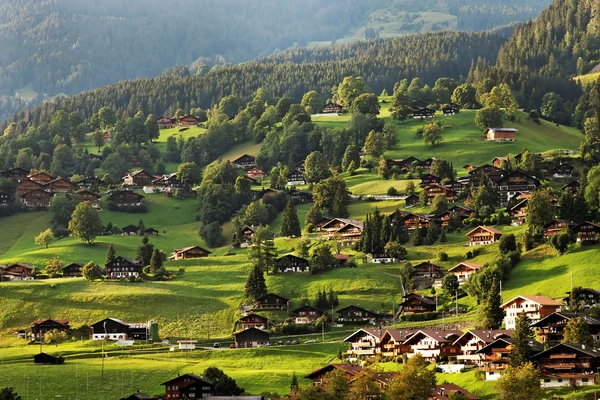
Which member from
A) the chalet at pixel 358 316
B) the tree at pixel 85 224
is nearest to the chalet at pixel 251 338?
the chalet at pixel 358 316

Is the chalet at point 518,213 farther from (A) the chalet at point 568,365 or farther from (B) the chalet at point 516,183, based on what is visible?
(A) the chalet at point 568,365

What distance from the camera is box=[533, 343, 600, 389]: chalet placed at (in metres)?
101

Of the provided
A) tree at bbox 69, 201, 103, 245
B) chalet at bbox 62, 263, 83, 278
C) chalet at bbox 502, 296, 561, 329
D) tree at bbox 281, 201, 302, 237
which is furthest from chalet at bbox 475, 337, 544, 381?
tree at bbox 69, 201, 103, 245

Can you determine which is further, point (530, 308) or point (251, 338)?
point (251, 338)

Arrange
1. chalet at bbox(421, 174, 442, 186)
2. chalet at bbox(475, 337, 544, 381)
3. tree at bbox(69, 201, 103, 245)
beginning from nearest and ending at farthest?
chalet at bbox(475, 337, 544, 381), tree at bbox(69, 201, 103, 245), chalet at bbox(421, 174, 442, 186)

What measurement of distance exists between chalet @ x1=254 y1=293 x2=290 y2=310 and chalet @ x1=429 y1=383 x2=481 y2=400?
130 feet

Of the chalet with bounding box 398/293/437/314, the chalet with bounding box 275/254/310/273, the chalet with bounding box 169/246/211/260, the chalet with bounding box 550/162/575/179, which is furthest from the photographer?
the chalet with bounding box 550/162/575/179

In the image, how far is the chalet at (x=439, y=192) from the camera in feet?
585

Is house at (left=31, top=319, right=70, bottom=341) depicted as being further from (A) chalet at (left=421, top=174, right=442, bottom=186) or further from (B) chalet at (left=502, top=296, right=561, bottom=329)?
(A) chalet at (left=421, top=174, right=442, bottom=186)

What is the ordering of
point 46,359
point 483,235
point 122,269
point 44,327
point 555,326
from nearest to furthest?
point 555,326
point 46,359
point 44,327
point 483,235
point 122,269

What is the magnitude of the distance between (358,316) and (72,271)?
1650 inches

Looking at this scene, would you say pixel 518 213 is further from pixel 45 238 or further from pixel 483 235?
pixel 45 238

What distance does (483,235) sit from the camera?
150125 millimetres

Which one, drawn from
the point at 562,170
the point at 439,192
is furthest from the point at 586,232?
the point at 562,170
